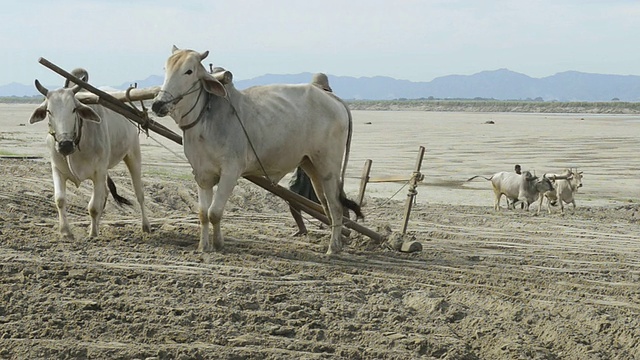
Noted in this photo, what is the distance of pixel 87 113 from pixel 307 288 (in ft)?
11.2

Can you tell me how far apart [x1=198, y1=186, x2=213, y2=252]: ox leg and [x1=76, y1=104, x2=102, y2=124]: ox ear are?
55.5 inches

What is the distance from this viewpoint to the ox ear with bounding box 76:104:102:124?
988 cm

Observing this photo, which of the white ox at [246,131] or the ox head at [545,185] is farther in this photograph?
the ox head at [545,185]

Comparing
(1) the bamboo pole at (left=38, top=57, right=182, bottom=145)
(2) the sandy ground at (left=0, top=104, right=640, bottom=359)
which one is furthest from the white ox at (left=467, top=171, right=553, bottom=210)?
(1) the bamboo pole at (left=38, top=57, right=182, bottom=145)

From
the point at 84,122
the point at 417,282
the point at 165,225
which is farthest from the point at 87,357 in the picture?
the point at 165,225

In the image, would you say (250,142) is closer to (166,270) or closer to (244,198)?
(166,270)

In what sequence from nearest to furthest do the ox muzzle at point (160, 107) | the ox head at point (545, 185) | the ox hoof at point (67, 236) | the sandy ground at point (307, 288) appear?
1. the sandy ground at point (307, 288)
2. the ox muzzle at point (160, 107)
3. the ox hoof at point (67, 236)
4. the ox head at point (545, 185)

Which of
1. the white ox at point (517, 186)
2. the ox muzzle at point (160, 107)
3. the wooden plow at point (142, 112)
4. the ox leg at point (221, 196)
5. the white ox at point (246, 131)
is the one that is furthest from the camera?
the white ox at point (517, 186)

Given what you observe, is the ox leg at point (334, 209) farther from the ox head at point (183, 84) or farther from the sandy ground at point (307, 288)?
the ox head at point (183, 84)

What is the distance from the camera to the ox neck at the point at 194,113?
945cm

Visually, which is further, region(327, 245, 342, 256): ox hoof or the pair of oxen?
region(327, 245, 342, 256): ox hoof

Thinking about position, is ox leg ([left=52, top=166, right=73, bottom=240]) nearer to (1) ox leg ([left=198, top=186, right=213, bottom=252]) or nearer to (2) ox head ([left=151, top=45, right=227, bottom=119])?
(1) ox leg ([left=198, top=186, right=213, bottom=252])

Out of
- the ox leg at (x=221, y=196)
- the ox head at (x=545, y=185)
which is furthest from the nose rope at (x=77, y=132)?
the ox head at (x=545, y=185)

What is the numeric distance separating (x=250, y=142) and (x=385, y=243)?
2166 mm
